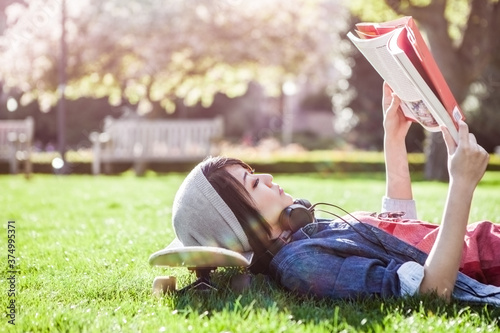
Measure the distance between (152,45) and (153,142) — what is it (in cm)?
307

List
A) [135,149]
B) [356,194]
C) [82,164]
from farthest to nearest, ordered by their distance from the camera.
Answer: [82,164]
[135,149]
[356,194]

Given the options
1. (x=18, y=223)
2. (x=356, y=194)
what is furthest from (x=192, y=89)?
(x=18, y=223)

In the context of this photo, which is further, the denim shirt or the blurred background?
the blurred background

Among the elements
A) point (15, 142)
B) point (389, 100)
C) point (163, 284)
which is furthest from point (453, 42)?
point (163, 284)

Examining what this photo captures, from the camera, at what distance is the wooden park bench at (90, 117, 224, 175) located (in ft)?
46.2

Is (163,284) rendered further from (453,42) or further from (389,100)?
(453,42)

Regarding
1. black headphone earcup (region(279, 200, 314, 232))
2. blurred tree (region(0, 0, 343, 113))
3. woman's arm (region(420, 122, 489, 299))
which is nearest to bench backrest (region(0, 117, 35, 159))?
blurred tree (region(0, 0, 343, 113))

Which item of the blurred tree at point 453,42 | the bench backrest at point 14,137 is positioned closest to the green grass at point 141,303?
the blurred tree at point 453,42

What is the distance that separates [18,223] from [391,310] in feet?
14.0

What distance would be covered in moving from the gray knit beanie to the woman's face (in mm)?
134

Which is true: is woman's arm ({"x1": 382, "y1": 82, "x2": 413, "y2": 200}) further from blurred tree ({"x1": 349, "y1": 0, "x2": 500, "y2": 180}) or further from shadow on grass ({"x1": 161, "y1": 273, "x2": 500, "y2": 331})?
blurred tree ({"x1": 349, "y1": 0, "x2": 500, "y2": 180})

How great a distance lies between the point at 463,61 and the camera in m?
12.8

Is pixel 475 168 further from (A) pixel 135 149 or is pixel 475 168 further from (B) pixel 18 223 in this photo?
(A) pixel 135 149

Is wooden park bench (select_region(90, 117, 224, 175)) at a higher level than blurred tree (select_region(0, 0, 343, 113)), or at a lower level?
lower
